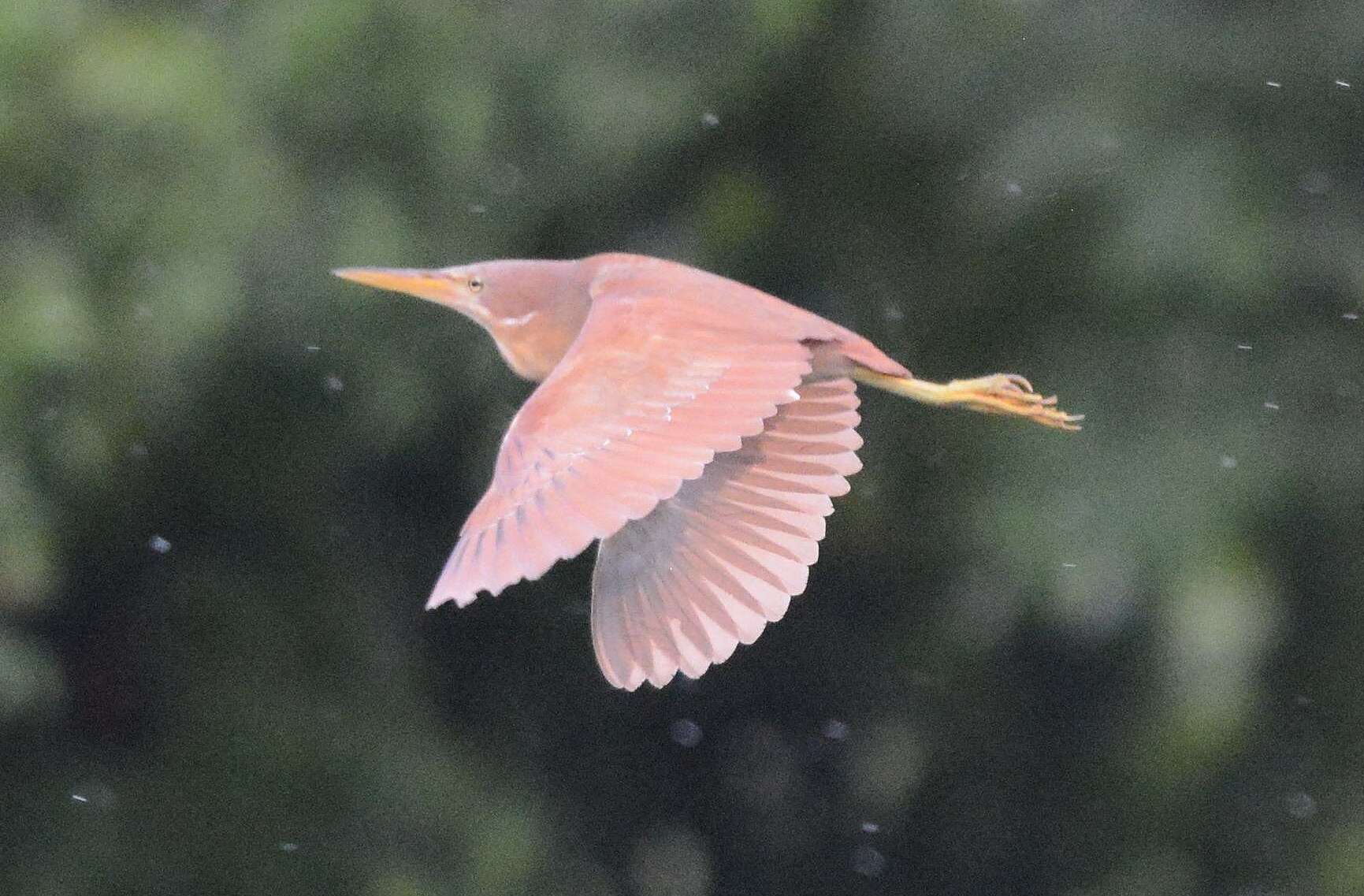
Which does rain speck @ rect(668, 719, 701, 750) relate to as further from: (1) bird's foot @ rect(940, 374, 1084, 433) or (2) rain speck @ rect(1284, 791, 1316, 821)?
(1) bird's foot @ rect(940, 374, 1084, 433)

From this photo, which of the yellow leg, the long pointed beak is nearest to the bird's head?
the long pointed beak

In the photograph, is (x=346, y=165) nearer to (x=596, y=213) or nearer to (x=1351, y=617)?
(x=596, y=213)

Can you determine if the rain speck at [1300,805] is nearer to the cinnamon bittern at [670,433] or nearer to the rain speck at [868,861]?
the rain speck at [868,861]

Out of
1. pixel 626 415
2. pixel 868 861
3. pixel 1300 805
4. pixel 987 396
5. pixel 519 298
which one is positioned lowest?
pixel 868 861

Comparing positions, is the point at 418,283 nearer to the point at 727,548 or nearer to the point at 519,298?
the point at 519,298

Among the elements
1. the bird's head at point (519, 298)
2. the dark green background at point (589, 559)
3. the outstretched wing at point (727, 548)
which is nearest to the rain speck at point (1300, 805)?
the dark green background at point (589, 559)

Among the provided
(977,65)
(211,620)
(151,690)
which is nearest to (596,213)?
(977,65)

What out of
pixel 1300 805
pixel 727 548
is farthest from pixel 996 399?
pixel 1300 805
